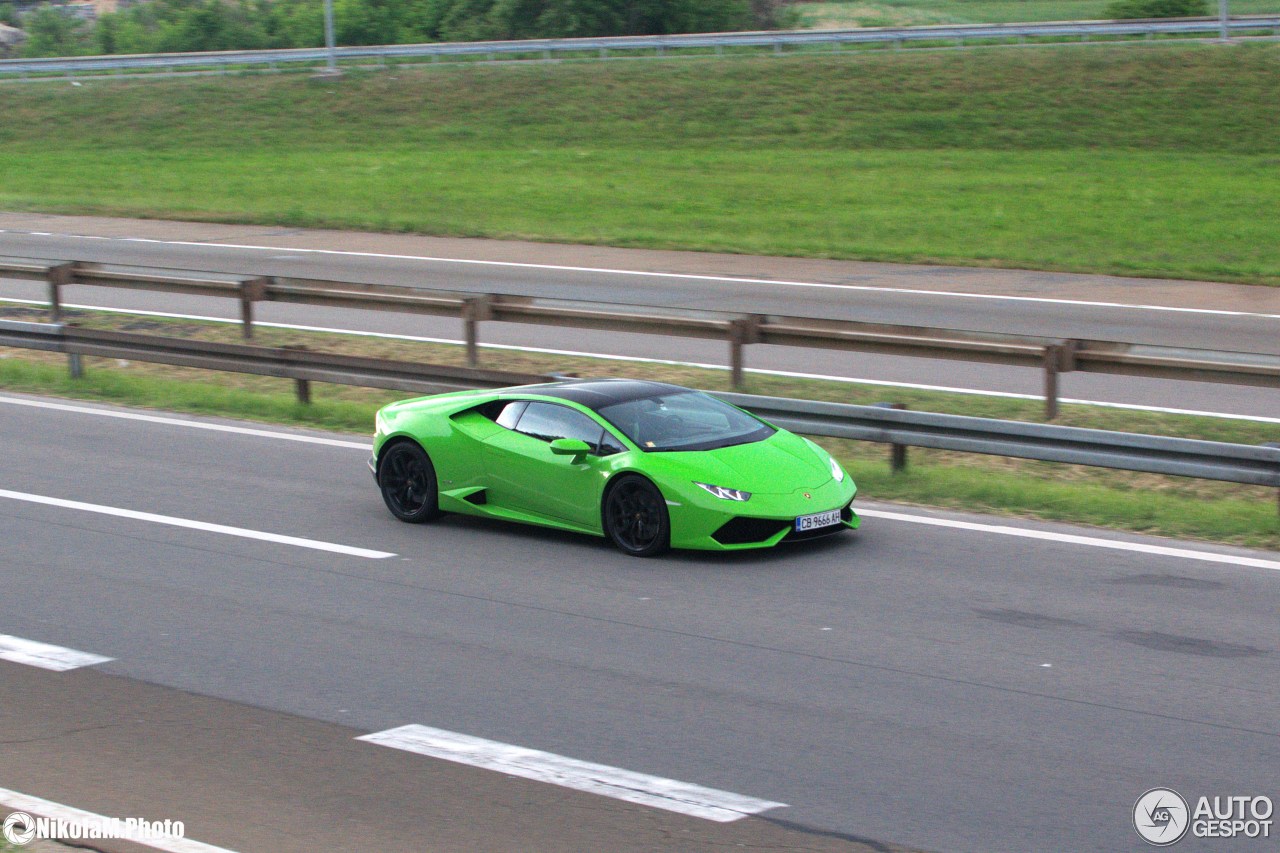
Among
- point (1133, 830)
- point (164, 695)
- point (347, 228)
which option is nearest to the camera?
point (1133, 830)

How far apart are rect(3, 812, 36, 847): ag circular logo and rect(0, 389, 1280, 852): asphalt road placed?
636 millimetres

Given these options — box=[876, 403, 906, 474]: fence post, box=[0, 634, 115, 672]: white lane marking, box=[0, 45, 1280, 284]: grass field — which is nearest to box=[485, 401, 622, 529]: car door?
box=[876, 403, 906, 474]: fence post

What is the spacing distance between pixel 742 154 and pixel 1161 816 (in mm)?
31305

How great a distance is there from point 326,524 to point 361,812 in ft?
17.5

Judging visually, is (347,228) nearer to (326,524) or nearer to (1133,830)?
(326,524)

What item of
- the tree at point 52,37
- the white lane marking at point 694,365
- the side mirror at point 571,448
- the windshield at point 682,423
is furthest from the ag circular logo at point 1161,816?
the tree at point 52,37

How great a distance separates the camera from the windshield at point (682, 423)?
408 inches

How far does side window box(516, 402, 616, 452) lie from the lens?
10492 millimetres

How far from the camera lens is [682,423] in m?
10.6

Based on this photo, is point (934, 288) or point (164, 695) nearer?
point (164, 695)

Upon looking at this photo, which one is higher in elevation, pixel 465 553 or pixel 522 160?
pixel 522 160

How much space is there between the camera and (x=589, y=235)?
29.5m

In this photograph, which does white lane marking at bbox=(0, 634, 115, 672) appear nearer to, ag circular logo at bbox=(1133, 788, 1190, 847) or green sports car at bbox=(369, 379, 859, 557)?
green sports car at bbox=(369, 379, 859, 557)

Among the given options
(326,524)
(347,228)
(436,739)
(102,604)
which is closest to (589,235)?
(347,228)
